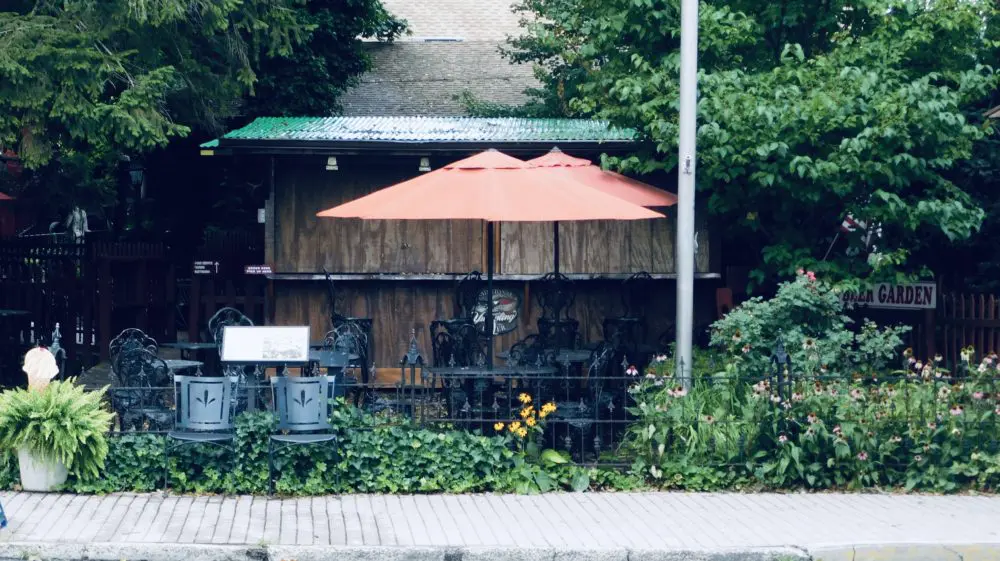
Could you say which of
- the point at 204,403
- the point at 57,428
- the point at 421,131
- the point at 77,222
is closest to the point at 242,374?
the point at 204,403

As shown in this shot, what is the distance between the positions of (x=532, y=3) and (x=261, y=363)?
13.0m

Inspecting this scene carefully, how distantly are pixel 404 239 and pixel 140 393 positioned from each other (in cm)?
522

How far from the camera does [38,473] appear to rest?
881cm

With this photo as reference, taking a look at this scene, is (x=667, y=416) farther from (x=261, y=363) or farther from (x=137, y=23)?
(x=137, y=23)

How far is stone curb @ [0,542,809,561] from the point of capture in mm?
7406

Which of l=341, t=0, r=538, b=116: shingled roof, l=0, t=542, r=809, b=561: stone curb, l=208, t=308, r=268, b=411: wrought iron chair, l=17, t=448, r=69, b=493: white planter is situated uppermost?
l=341, t=0, r=538, b=116: shingled roof

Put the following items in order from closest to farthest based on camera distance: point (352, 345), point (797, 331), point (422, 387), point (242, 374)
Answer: point (422, 387) → point (797, 331) → point (242, 374) → point (352, 345)

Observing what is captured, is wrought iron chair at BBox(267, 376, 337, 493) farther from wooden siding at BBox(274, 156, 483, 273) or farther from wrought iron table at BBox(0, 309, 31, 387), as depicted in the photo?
wrought iron table at BBox(0, 309, 31, 387)

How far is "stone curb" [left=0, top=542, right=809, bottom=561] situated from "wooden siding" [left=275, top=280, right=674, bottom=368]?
21.4 feet

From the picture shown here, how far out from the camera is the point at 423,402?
970 centimetres

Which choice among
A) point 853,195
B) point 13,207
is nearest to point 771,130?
point 853,195

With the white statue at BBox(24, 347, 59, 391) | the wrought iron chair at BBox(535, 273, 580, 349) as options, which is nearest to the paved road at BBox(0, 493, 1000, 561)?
the white statue at BBox(24, 347, 59, 391)

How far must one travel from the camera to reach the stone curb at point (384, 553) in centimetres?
→ 741

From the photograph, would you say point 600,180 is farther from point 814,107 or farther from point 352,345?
point 352,345
